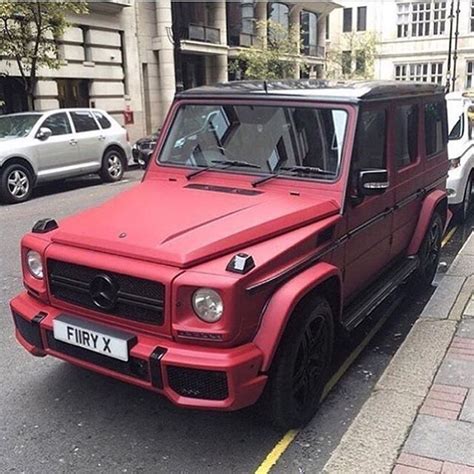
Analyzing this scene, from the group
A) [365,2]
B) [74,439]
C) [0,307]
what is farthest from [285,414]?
[365,2]

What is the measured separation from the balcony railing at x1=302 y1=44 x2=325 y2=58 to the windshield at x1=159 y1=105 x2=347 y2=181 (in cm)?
3441

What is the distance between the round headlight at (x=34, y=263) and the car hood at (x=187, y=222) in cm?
17

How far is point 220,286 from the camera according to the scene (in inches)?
109

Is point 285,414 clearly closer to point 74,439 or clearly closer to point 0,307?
point 74,439

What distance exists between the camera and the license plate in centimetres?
299

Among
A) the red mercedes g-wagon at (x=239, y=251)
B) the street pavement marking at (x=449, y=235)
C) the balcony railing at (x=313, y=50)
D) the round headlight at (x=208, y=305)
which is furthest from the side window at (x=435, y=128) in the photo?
the balcony railing at (x=313, y=50)

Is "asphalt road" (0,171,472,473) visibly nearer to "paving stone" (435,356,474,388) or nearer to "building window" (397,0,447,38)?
"paving stone" (435,356,474,388)

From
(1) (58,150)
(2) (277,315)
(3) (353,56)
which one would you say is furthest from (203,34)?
(2) (277,315)

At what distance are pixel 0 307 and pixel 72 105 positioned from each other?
56.3ft

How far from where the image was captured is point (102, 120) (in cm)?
1348

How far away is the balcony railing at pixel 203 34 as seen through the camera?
25875 mm

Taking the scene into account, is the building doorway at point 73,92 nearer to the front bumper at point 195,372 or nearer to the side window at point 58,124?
the side window at point 58,124

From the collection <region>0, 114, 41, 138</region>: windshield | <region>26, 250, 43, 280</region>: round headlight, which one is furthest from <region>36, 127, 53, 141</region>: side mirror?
<region>26, 250, 43, 280</region>: round headlight

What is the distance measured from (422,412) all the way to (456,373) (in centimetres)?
61
